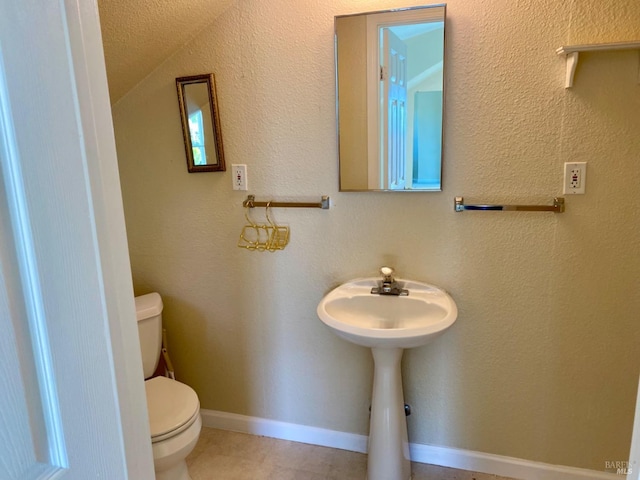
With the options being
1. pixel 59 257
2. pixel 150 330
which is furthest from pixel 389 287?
pixel 59 257

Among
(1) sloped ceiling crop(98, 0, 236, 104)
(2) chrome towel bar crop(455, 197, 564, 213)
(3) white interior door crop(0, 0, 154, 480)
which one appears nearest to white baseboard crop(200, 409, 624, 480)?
(2) chrome towel bar crop(455, 197, 564, 213)

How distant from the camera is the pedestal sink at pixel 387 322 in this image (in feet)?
5.53

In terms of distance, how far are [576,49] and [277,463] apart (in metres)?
2.02

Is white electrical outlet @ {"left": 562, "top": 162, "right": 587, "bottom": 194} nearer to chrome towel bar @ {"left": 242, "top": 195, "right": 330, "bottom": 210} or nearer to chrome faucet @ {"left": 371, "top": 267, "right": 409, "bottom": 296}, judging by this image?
chrome faucet @ {"left": 371, "top": 267, "right": 409, "bottom": 296}

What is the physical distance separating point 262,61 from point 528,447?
1.97 m

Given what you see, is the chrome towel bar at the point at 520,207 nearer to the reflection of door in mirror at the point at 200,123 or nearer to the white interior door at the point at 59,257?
the reflection of door in mirror at the point at 200,123

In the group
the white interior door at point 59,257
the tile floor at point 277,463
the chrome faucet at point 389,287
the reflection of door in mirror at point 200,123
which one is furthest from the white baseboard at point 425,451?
the white interior door at point 59,257

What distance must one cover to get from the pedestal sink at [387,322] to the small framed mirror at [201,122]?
81cm

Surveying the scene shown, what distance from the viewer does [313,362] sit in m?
2.03

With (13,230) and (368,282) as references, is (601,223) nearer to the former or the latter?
(368,282)

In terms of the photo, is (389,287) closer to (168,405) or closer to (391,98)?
(391,98)

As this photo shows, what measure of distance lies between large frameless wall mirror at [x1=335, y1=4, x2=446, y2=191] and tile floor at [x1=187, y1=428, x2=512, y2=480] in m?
1.22

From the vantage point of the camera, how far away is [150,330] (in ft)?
6.48

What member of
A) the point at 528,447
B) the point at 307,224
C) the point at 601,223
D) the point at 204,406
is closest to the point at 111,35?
the point at 307,224
